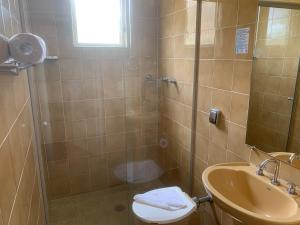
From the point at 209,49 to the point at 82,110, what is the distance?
134 centimetres

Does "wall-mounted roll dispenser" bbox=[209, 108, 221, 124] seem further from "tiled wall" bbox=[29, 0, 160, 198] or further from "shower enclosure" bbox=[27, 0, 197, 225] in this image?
"tiled wall" bbox=[29, 0, 160, 198]

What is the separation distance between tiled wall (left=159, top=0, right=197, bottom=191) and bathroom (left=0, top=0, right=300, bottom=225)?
0.02 meters

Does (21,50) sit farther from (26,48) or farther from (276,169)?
(276,169)

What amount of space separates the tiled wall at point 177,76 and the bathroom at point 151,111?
2 cm

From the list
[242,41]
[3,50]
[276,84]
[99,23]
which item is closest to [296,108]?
[276,84]

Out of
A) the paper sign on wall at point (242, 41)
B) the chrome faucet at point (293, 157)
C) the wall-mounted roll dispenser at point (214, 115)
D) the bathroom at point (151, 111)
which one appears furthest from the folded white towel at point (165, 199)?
the paper sign on wall at point (242, 41)

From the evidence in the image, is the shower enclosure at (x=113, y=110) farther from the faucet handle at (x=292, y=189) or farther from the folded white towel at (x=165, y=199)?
the faucet handle at (x=292, y=189)

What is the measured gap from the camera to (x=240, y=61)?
147 centimetres

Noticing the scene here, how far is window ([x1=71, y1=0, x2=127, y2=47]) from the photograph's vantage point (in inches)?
86.7

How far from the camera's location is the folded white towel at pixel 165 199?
5.33ft

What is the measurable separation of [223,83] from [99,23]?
1.40 metres

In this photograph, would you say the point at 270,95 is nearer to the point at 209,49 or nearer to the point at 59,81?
the point at 209,49

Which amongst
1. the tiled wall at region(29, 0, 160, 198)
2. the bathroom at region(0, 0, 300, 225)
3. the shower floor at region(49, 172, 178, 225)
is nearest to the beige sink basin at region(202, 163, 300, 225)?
the bathroom at region(0, 0, 300, 225)

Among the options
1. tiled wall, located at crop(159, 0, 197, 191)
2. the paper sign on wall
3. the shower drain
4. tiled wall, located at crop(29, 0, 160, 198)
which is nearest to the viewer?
the paper sign on wall
